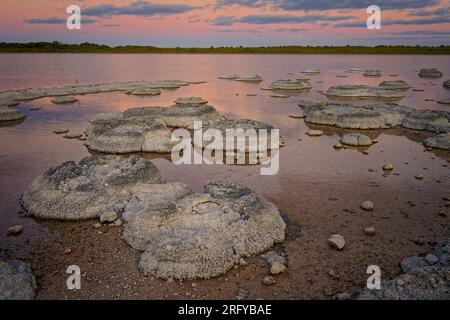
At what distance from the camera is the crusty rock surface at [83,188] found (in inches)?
281

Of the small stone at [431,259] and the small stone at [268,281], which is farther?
the small stone at [431,259]

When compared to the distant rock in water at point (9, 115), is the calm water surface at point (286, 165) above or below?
below

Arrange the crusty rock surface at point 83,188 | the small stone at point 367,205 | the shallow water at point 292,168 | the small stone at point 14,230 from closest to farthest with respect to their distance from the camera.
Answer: the small stone at point 14,230 < the crusty rock surface at point 83,188 < the small stone at point 367,205 < the shallow water at point 292,168

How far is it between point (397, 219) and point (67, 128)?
12529 millimetres

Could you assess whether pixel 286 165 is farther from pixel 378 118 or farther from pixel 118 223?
pixel 378 118

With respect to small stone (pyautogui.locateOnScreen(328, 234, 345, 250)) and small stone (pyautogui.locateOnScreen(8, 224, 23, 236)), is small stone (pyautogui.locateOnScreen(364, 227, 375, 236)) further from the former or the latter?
small stone (pyautogui.locateOnScreen(8, 224, 23, 236))

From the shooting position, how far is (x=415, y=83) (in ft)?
98.2

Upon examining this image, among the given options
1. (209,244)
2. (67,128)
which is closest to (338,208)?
(209,244)

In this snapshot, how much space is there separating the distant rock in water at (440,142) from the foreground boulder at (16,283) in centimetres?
1170

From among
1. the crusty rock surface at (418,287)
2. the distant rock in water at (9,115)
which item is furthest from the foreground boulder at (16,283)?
the distant rock in water at (9,115)

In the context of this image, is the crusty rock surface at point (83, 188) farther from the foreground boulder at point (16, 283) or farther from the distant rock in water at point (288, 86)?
the distant rock in water at point (288, 86)

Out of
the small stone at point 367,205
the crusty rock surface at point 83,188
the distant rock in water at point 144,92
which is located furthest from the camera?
the distant rock in water at point 144,92

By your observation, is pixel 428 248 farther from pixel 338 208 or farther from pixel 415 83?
pixel 415 83
